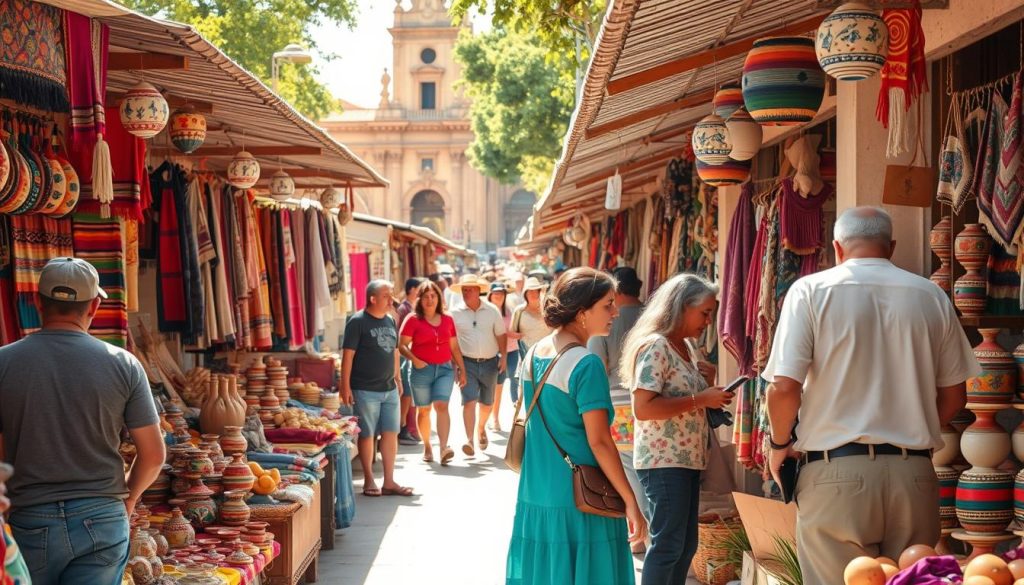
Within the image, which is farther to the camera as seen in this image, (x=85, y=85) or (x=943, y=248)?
(x=85, y=85)

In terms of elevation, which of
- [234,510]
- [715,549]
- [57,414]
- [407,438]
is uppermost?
[57,414]

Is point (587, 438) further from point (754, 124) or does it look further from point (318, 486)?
point (318, 486)

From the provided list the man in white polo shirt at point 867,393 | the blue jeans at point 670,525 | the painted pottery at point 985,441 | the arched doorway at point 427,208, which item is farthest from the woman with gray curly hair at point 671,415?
the arched doorway at point 427,208

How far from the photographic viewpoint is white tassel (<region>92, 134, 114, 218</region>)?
5.09 m

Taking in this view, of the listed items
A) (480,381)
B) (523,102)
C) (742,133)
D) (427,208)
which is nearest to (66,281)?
(742,133)

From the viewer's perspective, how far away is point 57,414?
4.03m

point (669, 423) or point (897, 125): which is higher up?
point (897, 125)

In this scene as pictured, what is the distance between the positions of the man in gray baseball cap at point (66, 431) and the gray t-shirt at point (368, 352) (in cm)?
559

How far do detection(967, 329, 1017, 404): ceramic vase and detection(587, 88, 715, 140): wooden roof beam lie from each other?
10.2ft

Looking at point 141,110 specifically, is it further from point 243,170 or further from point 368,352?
point 368,352

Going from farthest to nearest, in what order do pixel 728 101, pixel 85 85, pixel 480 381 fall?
pixel 480 381 → pixel 728 101 → pixel 85 85

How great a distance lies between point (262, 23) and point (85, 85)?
2020 cm

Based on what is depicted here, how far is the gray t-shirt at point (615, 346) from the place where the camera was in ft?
25.0

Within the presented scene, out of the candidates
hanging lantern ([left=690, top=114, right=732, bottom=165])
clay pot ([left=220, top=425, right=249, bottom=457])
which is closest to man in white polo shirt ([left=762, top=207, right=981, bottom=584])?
hanging lantern ([left=690, top=114, right=732, bottom=165])
